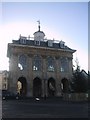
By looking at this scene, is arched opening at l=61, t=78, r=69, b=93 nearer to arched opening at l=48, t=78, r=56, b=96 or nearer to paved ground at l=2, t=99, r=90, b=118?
arched opening at l=48, t=78, r=56, b=96

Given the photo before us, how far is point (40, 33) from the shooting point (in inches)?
2618

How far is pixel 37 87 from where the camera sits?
201ft

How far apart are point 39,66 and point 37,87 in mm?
5463

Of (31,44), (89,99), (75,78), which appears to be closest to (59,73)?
(31,44)

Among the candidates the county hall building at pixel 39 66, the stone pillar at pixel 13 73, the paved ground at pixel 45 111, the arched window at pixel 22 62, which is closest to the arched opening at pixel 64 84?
the county hall building at pixel 39 66

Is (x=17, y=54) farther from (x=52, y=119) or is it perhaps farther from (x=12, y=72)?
(x=52, y=119)

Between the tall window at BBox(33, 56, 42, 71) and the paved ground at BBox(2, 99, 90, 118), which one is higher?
the tall window at BBox(33, 56, 42, 71)

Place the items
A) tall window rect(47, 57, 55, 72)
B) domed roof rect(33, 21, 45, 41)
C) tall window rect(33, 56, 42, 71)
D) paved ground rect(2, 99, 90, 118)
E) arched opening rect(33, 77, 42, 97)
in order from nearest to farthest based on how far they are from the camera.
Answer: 1. paved ground rect(2, 99, 90, 118)
2. tall window rect(33, 56, 42, 71)
3. arched opening rect(33, 77, 42, 97)
4. tall window rect(47, 57, 55, 72)
5. domed roof rect(33, 21, 45, 41)

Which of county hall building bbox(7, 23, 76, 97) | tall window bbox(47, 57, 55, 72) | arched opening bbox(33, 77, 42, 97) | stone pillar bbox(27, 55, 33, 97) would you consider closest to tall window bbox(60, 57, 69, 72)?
county hall building bbox(7, 23, 76, 97)

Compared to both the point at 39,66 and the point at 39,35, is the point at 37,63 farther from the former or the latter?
the point at 39,35

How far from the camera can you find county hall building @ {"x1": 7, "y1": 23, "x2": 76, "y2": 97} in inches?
2228

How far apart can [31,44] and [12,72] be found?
8.10 metres

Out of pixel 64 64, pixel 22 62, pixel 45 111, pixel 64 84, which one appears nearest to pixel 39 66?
pixel 22 62

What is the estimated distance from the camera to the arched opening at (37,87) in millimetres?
59000
